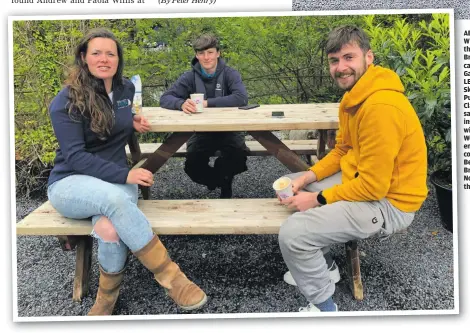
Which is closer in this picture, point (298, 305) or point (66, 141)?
point (66, 141)

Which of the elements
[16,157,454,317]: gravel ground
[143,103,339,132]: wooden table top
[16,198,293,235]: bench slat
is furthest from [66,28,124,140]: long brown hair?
[16,157,454,317]: gravel ground

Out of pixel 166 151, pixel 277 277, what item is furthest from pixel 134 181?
pixel 277 277

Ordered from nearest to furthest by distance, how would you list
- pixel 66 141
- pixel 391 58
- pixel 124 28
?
pixel 66 141 < pixel 391 58 < pixel 124 28

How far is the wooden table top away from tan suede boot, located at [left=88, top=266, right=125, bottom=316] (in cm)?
94

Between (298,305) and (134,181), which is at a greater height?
(134,181)

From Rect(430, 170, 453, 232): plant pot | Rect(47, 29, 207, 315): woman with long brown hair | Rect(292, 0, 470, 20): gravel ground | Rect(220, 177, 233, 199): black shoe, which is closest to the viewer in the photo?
Rect(47, 29, 207, 315): woman with long brown hair

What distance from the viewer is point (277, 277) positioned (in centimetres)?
265

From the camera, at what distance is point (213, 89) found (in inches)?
133

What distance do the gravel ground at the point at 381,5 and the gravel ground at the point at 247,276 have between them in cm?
155

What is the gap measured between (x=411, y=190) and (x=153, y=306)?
1.56m

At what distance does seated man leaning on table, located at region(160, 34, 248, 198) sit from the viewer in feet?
10.5

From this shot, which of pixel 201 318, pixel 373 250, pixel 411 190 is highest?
pixel 411 190

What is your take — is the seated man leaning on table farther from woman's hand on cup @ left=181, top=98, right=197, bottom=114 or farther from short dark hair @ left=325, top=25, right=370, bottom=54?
short dark hair @ left=325, top=25, right=370, bottom=54

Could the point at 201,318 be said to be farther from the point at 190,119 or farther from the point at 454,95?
the point at 454,95
